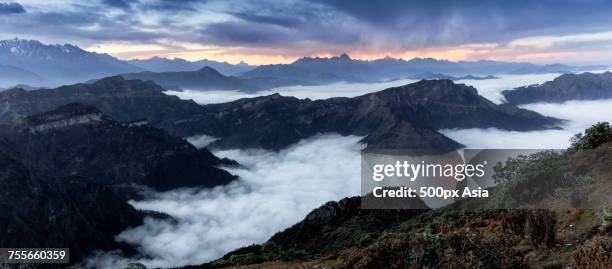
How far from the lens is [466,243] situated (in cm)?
1856

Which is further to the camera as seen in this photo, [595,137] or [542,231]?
[595,137]

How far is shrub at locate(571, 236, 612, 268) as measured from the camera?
14.6m

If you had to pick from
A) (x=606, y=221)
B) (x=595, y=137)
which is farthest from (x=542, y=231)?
(x=595, y=137)

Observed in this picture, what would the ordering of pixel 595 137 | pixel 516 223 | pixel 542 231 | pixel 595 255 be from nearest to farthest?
pixel 595 255, pixel 542 231, pixel 516 223, pixel 595 137

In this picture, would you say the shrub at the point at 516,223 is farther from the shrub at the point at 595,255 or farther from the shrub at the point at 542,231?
the shrub at the point at 595,255

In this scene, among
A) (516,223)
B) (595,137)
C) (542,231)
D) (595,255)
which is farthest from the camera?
(595,137)

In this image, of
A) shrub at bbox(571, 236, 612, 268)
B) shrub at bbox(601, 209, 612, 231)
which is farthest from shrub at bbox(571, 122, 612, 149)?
shrub at bbox(571, 236, 612, 268)

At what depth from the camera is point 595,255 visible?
1508 centimetres

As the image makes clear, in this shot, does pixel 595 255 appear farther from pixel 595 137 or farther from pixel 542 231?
pixel 595 137

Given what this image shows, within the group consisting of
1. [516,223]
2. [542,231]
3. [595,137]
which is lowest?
[516,223]

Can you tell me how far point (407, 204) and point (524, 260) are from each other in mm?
89070

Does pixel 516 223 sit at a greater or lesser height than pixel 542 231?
lesser

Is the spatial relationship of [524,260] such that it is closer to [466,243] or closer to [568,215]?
[466,243]

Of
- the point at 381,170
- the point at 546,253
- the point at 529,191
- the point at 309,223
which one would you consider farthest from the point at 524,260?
the point at 309,223
